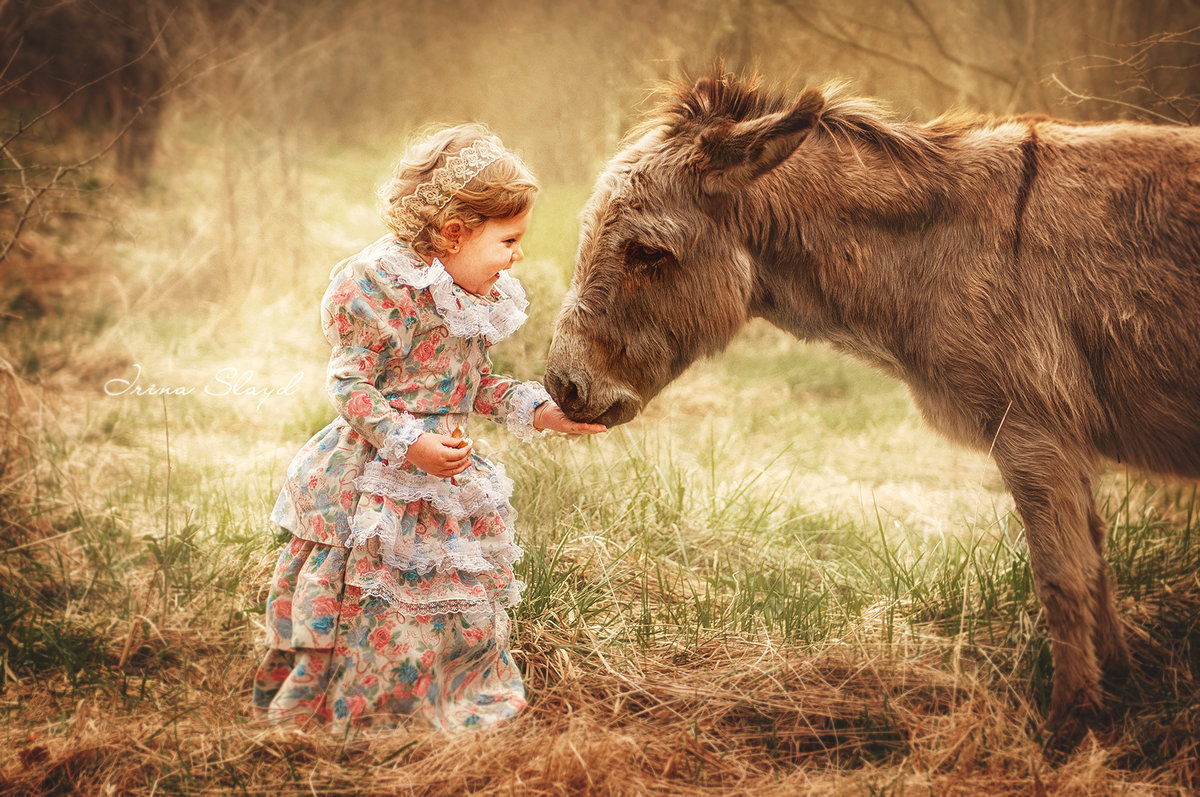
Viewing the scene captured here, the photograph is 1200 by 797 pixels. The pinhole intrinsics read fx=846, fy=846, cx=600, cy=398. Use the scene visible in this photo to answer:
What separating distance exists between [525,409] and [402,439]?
0.54m

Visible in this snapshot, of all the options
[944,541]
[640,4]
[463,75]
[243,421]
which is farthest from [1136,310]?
[463,75]

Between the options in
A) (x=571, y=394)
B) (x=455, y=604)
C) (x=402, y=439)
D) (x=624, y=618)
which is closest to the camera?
(x=402, y=439)

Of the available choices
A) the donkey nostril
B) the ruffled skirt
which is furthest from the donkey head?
the ruffled skirt

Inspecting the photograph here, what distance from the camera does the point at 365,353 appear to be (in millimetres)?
2402

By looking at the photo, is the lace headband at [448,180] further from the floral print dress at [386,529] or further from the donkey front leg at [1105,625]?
the donkey front leg at [1105,625]

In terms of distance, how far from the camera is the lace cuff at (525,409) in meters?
2.77

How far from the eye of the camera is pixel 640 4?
769 cm

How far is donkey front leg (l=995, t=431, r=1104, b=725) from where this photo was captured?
2.46 metres

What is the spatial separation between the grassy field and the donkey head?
2.55 ft

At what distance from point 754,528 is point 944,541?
83cm

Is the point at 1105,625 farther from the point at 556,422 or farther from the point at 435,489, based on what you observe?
the point at 435,489

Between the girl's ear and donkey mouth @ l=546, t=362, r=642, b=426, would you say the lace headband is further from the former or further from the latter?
A: donkey mouth @ l=546, t=362, r=642, b=426

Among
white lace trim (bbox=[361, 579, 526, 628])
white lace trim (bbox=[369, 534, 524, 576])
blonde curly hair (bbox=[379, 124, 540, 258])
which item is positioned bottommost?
white lace trim (bbox=[361, 579, 526, 628])

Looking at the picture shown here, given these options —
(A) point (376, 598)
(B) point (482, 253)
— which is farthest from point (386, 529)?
(B) point (482, 253)
